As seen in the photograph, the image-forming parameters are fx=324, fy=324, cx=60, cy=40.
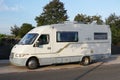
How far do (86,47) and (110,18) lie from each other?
2610 cm

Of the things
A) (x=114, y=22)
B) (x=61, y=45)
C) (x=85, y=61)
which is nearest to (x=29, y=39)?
(x=61, y=45)

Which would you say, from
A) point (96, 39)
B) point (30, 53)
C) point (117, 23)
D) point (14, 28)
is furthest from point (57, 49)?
point (14, 28)

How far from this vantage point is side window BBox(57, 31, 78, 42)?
20.5m

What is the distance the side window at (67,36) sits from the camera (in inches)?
805

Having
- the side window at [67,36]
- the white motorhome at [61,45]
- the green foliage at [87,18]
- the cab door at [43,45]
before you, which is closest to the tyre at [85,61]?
the white motorhome at [61,45]

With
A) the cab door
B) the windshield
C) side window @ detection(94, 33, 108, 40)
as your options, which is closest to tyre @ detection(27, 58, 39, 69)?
the cab door

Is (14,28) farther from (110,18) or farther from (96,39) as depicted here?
(96,39)

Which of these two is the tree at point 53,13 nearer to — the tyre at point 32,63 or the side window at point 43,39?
the side window at point 43,39

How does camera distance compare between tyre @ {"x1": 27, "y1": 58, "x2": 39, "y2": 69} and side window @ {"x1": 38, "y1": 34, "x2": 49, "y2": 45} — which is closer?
tyre @ {"x1": 27, "y1": 58, "x2": 39, "y2": 69}

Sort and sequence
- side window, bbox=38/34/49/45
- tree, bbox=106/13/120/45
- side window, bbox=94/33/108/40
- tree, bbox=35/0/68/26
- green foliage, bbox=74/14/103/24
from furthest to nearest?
1. tree, bbox=35/0/68/26
2. green foliage, bbox=74/14/103/24
3. tree, bbox=106/13/120/45
4. side window, bbox=94/33/108/40
5. side window, bbox=38/34/49/45

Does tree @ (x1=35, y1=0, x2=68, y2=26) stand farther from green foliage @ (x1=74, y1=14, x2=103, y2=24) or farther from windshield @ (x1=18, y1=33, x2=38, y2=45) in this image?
windshield @ (x1=18, y1=33, x2=38, y2=45)

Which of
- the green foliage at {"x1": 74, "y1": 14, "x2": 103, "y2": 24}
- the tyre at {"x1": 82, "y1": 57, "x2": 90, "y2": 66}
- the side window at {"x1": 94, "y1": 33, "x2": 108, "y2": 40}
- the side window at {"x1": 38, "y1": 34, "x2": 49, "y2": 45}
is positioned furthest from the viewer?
the green foliage at {"x1": 74, "y1": 14, "x2": 103, "y2": 24}

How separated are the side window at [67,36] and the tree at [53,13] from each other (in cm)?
3662

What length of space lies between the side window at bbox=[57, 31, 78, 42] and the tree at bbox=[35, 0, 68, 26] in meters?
36.6
